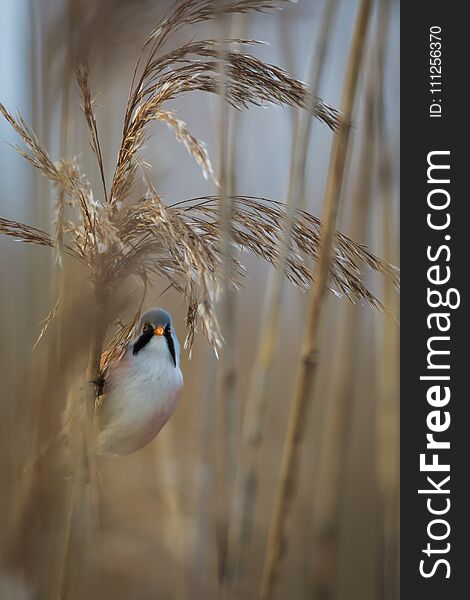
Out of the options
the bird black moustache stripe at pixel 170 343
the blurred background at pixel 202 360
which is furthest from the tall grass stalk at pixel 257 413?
the bird black moustache stripe at pixel 170 343

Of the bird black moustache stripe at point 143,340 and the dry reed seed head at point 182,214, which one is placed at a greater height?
the dry reed seed head at point 182,214

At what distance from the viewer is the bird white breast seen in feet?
2.77

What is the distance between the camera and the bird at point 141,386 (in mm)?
844

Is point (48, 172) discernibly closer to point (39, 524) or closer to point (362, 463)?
point (39, 524)

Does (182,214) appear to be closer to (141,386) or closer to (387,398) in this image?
(141,386)

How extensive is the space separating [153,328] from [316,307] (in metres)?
0.19

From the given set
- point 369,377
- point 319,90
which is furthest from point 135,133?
point 369,377

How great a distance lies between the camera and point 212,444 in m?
1.05

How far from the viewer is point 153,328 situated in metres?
0.85

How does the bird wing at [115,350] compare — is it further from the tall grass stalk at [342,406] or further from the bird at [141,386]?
the tall grass stalk at [342,406]

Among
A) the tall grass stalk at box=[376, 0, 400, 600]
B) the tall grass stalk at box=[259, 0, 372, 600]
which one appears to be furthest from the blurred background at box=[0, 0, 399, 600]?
the tall grass stalk at box=[259, 0, 372, 600]

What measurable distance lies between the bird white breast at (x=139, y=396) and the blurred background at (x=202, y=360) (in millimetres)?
60

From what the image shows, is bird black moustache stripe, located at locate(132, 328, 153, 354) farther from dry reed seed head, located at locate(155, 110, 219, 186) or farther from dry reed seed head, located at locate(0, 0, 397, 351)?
dry reed seed head, located at locate(155, 110, 219, 186)

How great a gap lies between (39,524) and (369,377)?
0.55m
